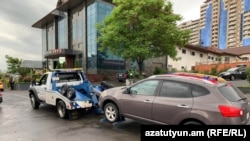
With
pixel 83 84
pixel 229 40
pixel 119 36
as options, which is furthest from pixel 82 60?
pixel 229 40

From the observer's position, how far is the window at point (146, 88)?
6.34 m

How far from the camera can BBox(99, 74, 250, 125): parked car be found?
507 cm

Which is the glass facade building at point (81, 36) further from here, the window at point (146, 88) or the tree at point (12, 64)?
the window at point (146, 88)

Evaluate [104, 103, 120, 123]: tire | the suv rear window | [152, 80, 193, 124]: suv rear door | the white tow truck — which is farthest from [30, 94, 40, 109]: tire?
the suv rear window

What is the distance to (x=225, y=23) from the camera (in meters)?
112

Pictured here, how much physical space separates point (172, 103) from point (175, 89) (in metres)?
0.40

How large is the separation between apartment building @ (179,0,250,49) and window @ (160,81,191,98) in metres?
93.8

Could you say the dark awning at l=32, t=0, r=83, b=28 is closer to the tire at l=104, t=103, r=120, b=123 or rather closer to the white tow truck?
the white tow truck

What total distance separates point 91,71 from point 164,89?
2523 centimetres

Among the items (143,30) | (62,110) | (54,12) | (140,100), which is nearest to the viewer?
(140,100)

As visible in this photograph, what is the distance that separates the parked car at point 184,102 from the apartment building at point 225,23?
93569 mm

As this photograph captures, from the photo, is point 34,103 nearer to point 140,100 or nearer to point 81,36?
point 140,100

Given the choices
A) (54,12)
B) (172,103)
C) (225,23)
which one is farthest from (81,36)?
(225,23)

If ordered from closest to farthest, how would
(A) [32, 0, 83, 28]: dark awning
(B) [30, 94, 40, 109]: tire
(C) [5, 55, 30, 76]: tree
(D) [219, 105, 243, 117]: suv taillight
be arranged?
(D) [219, 105, 243, 117]: suv taillight → (B) [30, 94, 40, 109]: tire → (A) [32, 0, 83, 28]: dark awning → (C) [5, 55, 30, 76]: tree
